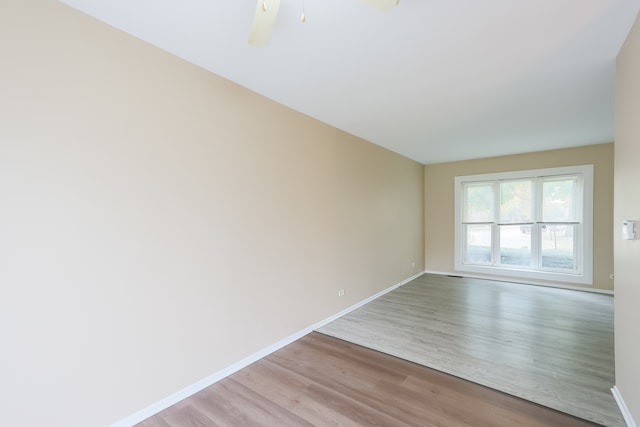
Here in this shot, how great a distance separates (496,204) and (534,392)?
4.36m

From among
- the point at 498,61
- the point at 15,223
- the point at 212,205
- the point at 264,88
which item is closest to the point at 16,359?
the point at 15,223

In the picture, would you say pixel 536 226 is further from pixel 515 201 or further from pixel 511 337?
pixel 511 337

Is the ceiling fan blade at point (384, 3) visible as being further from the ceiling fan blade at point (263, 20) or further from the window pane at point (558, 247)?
the window pane at point (558, 247)

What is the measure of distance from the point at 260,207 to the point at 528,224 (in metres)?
5.34

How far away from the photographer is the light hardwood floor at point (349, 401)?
1.80 m

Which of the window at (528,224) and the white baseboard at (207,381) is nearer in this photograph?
the white baseboard at (207,381)

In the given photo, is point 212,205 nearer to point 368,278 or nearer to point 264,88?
point 264,88

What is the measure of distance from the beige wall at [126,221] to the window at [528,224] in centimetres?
455

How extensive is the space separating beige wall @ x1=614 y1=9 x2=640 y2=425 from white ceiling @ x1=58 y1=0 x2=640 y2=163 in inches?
10.2

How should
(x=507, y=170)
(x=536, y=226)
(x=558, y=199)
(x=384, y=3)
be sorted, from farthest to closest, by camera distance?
(x=507, y=170) < (x=536, y=226) < (x=558, y=199) < (x=384, y=3)

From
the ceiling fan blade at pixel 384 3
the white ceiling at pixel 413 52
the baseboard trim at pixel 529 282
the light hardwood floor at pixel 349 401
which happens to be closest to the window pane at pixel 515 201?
the baseboard trim at pixel 529 282

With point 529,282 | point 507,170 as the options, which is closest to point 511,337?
point 529,282

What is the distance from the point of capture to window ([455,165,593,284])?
4719 mm

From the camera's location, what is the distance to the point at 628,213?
170 cm
